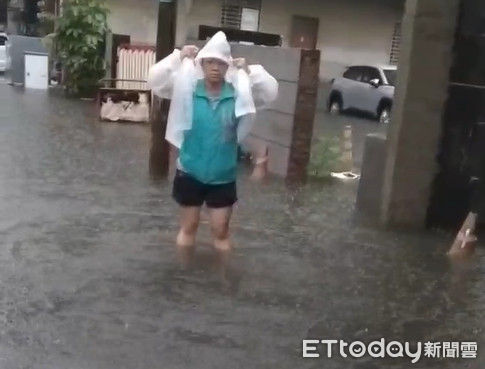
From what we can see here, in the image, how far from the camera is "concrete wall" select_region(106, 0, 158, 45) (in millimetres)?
24828

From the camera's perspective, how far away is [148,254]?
6309 millimetres

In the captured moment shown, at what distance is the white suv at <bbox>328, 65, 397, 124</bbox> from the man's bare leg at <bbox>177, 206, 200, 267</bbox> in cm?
1736

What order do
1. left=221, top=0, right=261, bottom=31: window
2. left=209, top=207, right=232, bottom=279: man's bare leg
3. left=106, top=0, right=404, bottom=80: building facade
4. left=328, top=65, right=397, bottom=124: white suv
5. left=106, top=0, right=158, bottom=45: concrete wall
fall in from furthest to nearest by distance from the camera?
1. left=106, top=0, right=404, bottom=80: building facade
2. left=221, top=0, right=261, bottom=31: window
3. left=106, top=0, right=158, bottom=45: concrete wall
4. left=328, top=65, right=397, bottom=124: white suv
5. left=209, top=207, right=232, bottom=279: man's bare leg

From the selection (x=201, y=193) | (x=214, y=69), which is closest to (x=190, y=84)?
(x=214, y=69)

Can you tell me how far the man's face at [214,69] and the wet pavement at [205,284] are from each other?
130cm

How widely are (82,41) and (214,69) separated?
16391 mm

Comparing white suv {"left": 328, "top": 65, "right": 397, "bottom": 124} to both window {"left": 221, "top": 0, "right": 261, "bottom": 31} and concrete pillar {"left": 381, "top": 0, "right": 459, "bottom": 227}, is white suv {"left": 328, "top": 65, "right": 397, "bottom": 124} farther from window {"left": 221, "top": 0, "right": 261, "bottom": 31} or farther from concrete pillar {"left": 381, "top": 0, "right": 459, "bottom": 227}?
concrete pillar {"left": 381, "top": 0, "right": 459, "bottom": 227}

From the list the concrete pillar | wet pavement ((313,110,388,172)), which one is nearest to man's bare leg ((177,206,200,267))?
the concrete pillar

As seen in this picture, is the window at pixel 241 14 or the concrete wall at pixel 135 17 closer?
the concrete wall at pixel 135 17

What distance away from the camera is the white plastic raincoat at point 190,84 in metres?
5.94

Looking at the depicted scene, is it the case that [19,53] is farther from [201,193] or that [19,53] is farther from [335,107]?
[201,193]

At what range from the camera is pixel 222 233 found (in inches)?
251

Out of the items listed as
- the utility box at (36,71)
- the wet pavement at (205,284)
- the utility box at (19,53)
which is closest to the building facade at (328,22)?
the utility box at (19,53)

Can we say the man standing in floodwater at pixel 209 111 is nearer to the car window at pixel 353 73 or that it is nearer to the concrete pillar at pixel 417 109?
the concrete pillar at pixel 417 109
